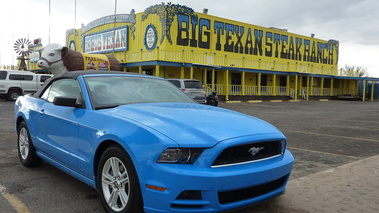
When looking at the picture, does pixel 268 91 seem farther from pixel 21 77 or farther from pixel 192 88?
pixel 21 77

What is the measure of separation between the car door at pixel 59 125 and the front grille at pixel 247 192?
5.87 ft

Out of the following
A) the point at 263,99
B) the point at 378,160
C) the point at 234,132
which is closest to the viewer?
the point at 234,132

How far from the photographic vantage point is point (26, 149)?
5.02 metres

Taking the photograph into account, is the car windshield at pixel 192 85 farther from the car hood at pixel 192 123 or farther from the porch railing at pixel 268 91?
the car hood at pixel 192 123

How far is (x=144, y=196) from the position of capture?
2.71m

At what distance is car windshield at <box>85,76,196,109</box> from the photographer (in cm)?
372

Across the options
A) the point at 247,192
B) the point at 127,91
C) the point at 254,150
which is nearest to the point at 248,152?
the point at 254,150

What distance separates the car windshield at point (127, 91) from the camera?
3723mm

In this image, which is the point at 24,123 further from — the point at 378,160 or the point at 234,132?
the point at 378,160

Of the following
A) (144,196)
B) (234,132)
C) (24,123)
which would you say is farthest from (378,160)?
(24,123)

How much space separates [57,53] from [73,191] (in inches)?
513

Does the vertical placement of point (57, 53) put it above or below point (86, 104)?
above

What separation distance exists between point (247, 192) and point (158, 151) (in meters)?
0.91

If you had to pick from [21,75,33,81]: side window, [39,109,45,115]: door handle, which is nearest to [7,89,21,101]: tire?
[21,75,33,81]: side window
